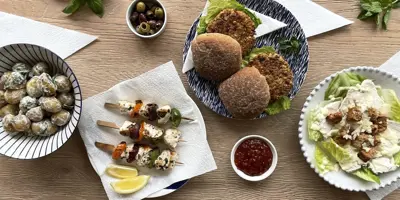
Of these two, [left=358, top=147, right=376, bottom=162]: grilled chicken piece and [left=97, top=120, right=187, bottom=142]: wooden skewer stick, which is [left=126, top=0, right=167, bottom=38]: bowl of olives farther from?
[left=358, top=147, right=376, bottom=162]: grilled chicken piece

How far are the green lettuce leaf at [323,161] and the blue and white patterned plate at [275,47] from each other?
0.36 m

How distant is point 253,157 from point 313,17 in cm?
91

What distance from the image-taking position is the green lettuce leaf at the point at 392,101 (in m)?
2.39

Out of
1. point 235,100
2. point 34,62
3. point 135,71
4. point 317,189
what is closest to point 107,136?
point 135,71

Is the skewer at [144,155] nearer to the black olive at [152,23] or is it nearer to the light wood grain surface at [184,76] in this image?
the light wood grain surface at [184,76]

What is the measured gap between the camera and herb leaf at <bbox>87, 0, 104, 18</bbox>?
2480 mm

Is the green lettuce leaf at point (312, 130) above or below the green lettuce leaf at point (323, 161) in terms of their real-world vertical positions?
above

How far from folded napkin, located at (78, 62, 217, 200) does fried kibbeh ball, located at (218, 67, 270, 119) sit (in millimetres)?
230

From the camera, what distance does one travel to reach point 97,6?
249 centimetres

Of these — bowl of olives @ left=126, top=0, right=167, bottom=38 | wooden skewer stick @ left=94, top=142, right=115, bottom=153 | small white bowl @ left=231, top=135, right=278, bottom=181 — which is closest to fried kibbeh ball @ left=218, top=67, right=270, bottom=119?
small white bowl @ left=231, top=135, right=278, bottom=181

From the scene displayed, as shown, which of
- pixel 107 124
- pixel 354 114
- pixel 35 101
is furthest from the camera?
pixel 107 124

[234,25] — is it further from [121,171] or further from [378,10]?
[121,171]

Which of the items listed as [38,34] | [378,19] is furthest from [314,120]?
[38,34]

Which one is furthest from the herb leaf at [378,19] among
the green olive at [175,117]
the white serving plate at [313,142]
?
the green olive at [175,117]
